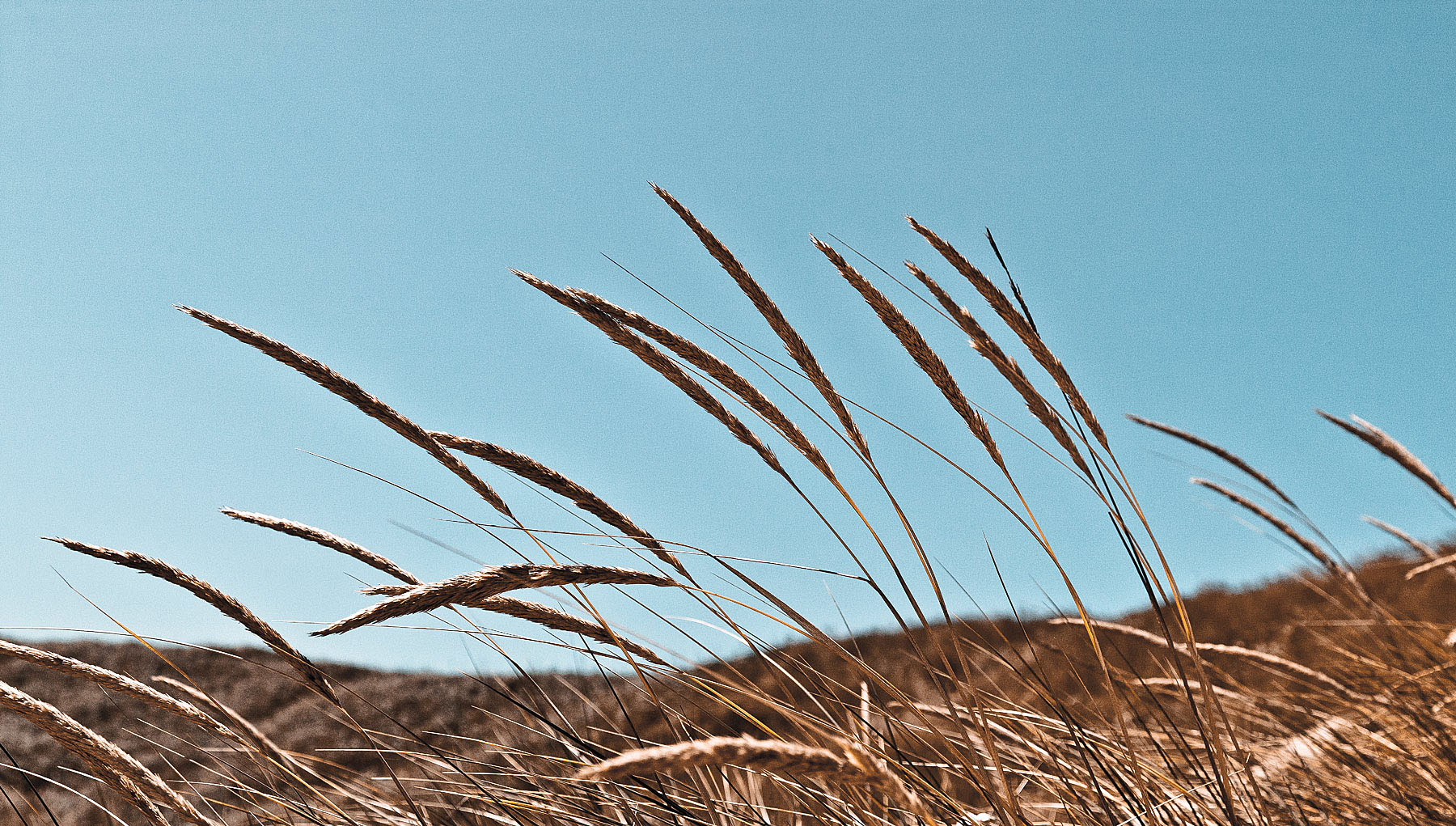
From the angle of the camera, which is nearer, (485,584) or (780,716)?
(485,584)

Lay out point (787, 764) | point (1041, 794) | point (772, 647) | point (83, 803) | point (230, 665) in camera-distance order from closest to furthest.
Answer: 1. point (787, 764)
2. point (772, 647)
3. point (1041, 794)
4. point (83, 803)
5. point (230, 665)

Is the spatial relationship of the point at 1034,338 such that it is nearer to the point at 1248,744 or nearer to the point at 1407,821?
the point at 1407,821

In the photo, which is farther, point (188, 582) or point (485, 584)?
point (188, 582)

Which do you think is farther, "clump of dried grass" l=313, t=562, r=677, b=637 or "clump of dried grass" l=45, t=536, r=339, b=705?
"clump of dried grass" l=45, t=536, r=339, b=705

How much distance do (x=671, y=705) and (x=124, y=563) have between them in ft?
2.59

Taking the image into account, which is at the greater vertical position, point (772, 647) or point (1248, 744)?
point (772, 647)

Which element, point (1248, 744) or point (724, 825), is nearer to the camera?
point (724, 825)

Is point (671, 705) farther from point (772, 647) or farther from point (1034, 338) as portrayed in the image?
point (1034, 338)

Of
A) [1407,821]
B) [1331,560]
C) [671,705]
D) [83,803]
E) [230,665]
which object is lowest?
[83,803]

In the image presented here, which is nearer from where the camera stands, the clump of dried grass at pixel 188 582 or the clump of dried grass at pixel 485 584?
the clump of dried grass at pixel 485 584

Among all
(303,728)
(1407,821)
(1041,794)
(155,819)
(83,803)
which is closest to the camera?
(155,819)

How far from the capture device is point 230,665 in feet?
17.4

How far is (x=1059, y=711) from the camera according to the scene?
1.08m

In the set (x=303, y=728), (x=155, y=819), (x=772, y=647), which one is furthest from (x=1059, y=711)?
(x=303, y=728)
